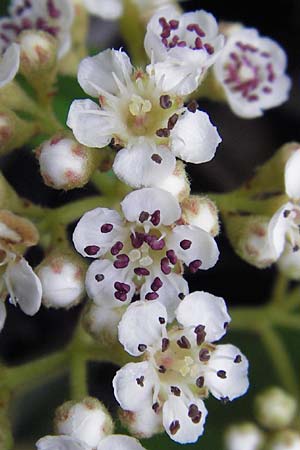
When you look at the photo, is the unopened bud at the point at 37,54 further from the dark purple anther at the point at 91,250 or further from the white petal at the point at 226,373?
the white petal at the point at 226,373

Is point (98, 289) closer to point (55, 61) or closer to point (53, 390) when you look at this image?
point (55, 61)

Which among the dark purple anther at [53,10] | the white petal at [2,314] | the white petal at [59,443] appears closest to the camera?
the white petal at [59,443]

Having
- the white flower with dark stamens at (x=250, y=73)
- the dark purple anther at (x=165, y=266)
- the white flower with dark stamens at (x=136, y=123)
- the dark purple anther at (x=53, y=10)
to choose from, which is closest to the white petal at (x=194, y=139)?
the white flower with dark stamens at (x=136, y=123)

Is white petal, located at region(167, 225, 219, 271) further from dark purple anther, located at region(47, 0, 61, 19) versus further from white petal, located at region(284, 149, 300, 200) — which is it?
dark purple anther, located at region(47, 0, 61, 19)

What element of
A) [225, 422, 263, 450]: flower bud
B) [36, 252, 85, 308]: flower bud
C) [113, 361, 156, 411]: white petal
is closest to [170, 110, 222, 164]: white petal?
[36, 252, 85, 308]: flower bud

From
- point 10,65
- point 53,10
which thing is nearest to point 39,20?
Result: point 53,10

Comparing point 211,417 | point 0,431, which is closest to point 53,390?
point 211,417

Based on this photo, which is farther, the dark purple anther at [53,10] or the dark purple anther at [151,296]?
the dark purple anther at [53,10]

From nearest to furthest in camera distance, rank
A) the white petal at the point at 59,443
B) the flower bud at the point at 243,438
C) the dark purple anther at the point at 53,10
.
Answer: the white petal at the point at 59,443 < the flower bud at the point at 243,438 < the dark purple anther at the point at 53,10
